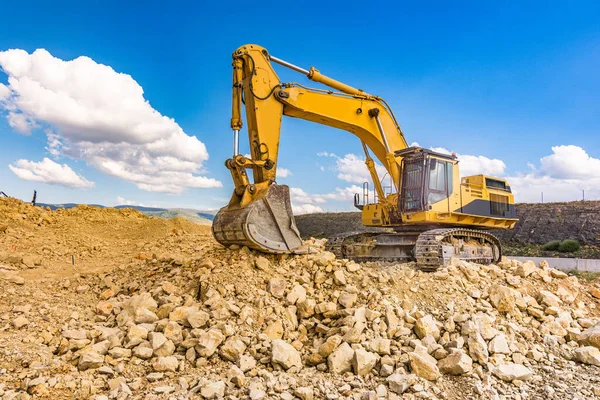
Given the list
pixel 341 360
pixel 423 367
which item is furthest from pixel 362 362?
pixel 423 367

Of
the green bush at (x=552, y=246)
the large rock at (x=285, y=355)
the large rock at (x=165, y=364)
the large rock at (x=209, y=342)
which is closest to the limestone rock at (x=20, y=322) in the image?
the large rock at (x=165, y=364)

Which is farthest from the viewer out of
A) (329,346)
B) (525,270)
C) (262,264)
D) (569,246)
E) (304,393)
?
(569,246)

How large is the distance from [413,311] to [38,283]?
19.2 ft

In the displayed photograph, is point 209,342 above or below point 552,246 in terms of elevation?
below

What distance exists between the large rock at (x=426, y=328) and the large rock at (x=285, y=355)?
4.69ft

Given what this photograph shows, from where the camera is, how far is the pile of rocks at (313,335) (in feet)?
13.4

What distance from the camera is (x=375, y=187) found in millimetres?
10094

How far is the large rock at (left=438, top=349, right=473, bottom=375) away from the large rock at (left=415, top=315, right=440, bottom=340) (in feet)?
1.43

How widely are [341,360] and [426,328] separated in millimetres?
1191

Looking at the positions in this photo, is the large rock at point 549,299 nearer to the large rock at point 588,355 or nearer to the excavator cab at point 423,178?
the large rock at point 588,355

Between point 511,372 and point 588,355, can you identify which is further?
point 588,355

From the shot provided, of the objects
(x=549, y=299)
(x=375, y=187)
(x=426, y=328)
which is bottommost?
(x=426, y=328)

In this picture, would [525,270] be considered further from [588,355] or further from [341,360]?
[341,360]

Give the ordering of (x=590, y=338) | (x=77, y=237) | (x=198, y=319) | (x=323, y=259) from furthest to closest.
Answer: (x=77, y=237) < (x=323, y=259) < (x=590, y=338) < (x=198, y=319)
